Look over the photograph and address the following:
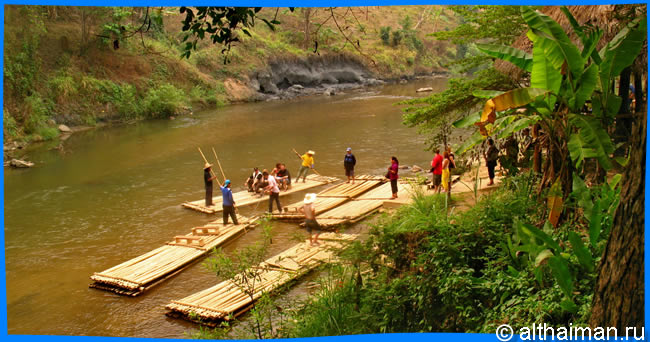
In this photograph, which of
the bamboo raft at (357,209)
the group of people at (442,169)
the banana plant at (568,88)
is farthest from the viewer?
the bamboo raft at (357,209)

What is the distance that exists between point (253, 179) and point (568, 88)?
6.35 m

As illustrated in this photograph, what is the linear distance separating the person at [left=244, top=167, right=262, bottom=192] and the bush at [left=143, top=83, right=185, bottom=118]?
21.2ft

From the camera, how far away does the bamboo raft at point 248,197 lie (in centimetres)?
944

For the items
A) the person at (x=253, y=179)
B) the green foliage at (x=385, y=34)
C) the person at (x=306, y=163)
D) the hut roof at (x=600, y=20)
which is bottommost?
the person at (x=253, y=179)

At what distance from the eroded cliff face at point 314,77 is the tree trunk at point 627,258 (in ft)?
58.0

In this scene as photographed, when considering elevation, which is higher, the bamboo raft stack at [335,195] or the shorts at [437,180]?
the shorts at [437,180]

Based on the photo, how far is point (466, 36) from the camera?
8.02 metres

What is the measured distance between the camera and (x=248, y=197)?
993 cm

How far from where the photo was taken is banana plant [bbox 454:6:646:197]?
13.9 ft

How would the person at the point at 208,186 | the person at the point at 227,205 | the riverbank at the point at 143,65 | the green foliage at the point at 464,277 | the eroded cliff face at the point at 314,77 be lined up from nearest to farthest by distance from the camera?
the green foliage at the point at 464,277, the person at the point at 227,205, the person at the point at 208,186, the riverbank at the point at 143,65, the eroded cliff face at the point at 314,77

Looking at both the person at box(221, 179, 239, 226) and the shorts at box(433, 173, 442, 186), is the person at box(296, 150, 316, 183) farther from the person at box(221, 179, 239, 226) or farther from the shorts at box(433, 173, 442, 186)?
the shorts at box(433, 173, 442, 186)

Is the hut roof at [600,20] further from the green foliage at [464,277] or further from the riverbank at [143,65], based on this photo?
the riverbank at [143,65]

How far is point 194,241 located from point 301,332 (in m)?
3.47

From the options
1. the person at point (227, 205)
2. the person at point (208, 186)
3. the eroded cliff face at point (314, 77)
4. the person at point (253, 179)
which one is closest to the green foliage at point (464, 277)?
the person at point (227, 205)
